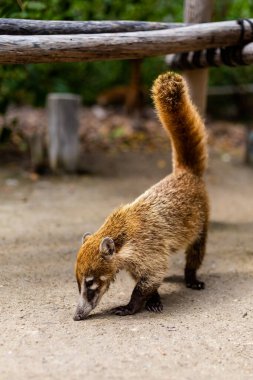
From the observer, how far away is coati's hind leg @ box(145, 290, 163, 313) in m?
4.27

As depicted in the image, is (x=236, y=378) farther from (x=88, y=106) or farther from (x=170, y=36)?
(x=88, y=106)

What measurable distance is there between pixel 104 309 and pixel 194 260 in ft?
3.14

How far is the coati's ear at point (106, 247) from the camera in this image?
400 cm

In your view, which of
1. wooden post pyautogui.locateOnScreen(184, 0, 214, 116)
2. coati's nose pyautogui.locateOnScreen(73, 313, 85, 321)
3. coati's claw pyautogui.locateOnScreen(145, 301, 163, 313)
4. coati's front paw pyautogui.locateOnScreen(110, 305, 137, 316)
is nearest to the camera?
coati's nose pyautogui.locateOnScreen(73, 313, 85, 321)

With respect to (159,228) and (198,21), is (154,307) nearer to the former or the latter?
(159,228)

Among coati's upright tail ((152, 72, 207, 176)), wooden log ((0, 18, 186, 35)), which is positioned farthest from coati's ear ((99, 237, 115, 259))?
wooden log ((0, 18, 186, 35))

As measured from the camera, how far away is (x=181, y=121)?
184 inches

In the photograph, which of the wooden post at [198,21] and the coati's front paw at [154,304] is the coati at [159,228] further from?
the wooden post at [198,21]

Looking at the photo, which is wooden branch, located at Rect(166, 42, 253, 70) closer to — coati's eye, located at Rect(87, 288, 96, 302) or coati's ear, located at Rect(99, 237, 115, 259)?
coati's ear, located at Rect(99, 237, 115, 259)

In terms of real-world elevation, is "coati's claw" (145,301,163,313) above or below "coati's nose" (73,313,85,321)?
→ below

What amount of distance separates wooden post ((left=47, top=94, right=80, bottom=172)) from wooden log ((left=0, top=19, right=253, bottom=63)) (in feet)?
10.5

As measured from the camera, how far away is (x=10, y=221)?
20.3ft

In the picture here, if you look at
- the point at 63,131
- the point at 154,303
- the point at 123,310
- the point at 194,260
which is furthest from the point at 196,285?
the point at 63,131

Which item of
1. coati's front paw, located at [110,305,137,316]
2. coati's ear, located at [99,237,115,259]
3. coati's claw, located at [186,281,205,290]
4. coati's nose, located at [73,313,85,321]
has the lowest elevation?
coati's claw, located at [186,281,205,290]
